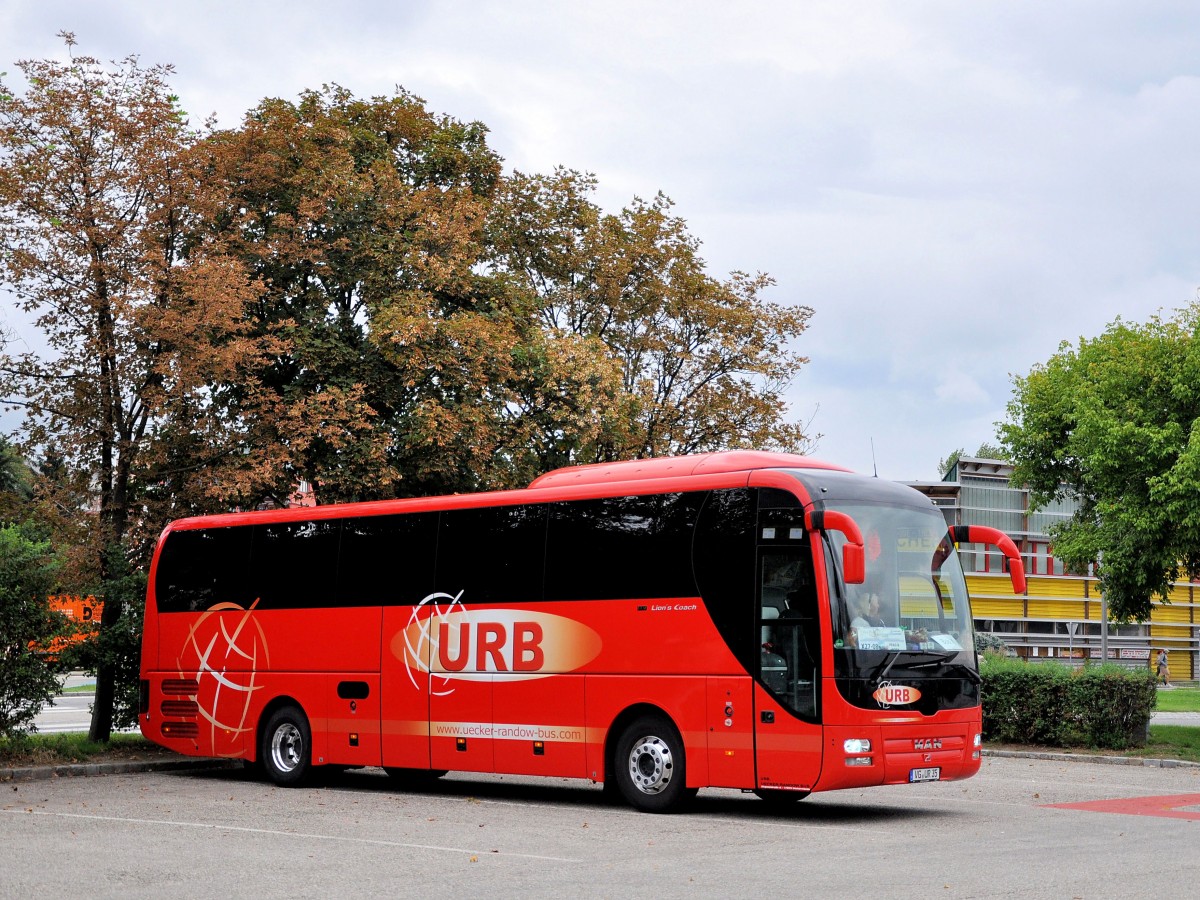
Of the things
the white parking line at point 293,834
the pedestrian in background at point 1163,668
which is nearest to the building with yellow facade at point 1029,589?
the pedestrian in background at point 1163,668

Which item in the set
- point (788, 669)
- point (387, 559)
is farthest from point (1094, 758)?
point (387, 559)

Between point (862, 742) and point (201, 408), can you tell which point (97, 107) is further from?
point (862, 742)

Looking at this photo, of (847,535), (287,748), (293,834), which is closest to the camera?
(293,834)

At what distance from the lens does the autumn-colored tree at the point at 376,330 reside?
2425cm

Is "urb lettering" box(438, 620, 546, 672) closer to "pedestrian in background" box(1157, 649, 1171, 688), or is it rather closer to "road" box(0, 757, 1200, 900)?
"road" box(0, 757, 1200, 900)

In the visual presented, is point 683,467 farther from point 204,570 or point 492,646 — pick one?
point 204,570

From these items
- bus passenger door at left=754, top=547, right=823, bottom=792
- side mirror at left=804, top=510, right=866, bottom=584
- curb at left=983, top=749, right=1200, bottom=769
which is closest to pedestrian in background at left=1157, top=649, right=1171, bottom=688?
Result: curb at left=983, top=749, right=1200, bottom=769

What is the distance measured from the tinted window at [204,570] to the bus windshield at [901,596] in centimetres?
921

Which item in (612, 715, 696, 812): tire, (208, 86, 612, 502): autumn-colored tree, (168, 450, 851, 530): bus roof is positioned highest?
(208, 86, 612, 502): autumn-colored tree

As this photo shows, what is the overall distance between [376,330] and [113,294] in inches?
207

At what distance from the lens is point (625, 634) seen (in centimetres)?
1521

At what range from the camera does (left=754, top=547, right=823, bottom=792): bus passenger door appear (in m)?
13.7

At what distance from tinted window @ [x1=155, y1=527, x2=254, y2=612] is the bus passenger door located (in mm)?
8498

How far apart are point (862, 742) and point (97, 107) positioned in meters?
14.8
